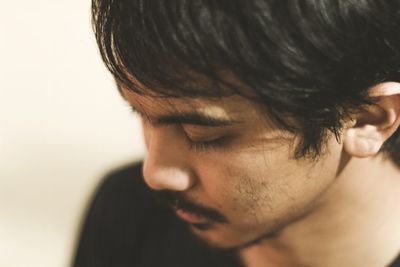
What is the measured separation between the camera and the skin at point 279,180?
2.62 ft

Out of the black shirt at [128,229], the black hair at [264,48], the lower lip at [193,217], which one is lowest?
the black shirt at [128,229]

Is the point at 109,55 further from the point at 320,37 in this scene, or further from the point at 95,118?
the point at 95,118

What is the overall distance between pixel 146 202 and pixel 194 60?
570 mm

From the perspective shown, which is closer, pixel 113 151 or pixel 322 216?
pixel 322 216

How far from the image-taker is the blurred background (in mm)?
1275

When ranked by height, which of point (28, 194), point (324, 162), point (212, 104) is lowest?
point (28, 194)

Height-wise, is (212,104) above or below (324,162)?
above

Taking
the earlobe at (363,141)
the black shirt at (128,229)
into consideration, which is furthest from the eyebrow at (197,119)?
the black shirt at (128,229)

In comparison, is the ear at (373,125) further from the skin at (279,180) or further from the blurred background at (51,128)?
the blurred background at (51,128)

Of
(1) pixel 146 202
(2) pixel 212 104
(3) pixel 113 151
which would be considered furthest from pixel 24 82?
(2) pixel 212 104

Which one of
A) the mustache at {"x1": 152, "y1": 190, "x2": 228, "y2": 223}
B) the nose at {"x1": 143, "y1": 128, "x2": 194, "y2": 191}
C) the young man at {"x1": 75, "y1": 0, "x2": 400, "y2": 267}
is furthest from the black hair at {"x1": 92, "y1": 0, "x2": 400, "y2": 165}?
the mustache at {"x1": 152, "y1": 190, "x2": 228, "y2": 223}

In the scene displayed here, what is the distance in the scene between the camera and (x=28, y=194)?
1.38 meters

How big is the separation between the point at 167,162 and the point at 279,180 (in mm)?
166

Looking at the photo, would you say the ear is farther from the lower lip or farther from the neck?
the lower lip
